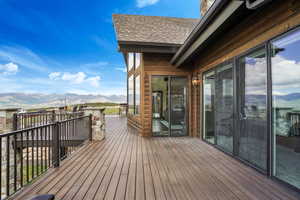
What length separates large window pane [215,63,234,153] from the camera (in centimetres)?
356

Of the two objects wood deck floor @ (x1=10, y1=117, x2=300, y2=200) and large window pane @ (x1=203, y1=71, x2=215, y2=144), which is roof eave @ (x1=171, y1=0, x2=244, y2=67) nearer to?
large window pane @ (x1=203, y1=71, x2=215, y2=144)

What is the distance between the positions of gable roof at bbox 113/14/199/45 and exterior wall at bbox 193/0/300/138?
5.74ft

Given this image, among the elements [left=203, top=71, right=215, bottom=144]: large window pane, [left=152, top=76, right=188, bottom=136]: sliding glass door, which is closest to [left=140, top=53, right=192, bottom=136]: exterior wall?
[left=152, top=76, right=188, bottom=136]: sliding glass door

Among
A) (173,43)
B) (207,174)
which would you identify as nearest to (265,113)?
(207,174)

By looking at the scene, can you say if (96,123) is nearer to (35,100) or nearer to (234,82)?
(234,82)

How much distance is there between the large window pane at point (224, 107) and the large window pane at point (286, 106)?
3.55ft

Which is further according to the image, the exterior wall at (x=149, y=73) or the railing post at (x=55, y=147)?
the exterior wall at (x=149, y=73)

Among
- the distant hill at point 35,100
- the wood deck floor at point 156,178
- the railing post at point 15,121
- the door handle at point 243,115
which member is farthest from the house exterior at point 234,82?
the distant hill at point 35,100

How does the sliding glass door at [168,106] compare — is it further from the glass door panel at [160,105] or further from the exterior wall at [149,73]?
the exterior wall at [149,73]

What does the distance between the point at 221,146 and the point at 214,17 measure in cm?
309

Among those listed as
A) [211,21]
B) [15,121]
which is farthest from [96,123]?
[211,21]

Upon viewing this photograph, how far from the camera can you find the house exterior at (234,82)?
2.29 meters

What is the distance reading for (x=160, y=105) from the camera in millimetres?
5734

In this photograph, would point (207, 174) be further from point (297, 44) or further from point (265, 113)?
point (297, 44)
